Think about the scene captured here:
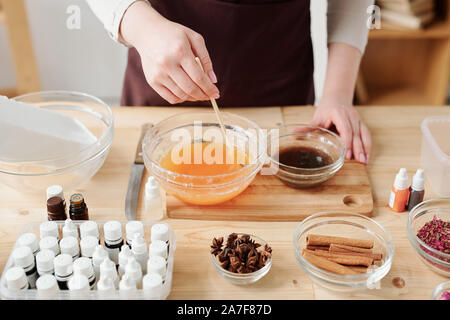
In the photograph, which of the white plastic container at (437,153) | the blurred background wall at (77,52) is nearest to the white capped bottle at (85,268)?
the white plastic container at (437,153)

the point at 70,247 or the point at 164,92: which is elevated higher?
the point at 164,92

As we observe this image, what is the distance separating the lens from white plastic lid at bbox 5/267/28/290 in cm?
96

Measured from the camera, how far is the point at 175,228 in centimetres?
121

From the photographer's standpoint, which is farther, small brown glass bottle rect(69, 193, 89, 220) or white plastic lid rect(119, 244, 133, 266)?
small brown glass bottle rect(69, 193, 89, 220)

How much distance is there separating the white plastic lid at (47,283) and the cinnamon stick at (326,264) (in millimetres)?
510

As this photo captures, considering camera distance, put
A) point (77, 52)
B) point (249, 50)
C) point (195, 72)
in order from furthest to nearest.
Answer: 1. point (77, 52)
2. point (249, 50)
3. point (195, 72)

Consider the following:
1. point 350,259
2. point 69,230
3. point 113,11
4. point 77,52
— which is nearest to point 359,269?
point 350,259

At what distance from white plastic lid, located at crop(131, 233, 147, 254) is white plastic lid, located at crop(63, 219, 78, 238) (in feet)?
0.48

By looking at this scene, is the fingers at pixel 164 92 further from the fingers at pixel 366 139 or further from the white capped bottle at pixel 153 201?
the fingers at pixel 366 139

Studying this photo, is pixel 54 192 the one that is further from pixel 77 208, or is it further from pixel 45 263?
pixel 45 263

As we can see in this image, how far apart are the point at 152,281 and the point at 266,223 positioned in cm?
36

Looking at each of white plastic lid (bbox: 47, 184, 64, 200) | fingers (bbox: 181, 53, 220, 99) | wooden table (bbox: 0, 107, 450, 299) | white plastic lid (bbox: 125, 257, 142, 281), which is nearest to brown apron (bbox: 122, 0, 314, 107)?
wooden table (bbox: 0, 107, 450, 299)

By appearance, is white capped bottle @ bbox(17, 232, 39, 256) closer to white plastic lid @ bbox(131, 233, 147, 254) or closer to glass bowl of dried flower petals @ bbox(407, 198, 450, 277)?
white plastic lid @ bbox(131, 233, 147, 254)

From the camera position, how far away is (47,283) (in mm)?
960
